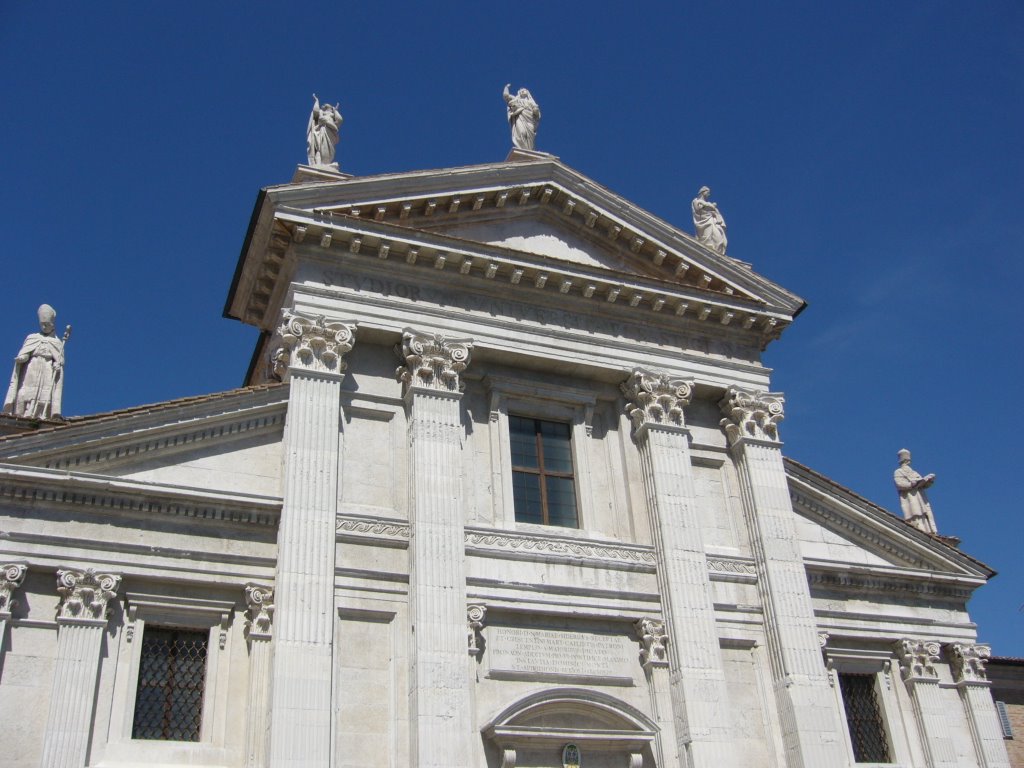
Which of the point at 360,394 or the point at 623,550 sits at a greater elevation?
the point at 360,394

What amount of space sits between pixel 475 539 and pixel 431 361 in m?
3.20

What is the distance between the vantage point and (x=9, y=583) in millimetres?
15133

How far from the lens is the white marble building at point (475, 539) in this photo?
1572cm

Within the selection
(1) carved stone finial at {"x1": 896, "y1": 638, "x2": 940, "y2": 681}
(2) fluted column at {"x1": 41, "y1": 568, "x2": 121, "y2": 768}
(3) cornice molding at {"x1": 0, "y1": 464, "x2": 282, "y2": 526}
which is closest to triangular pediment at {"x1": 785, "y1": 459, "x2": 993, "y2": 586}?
(1) carved stone finial at {"x1": 896, "y1": 638, "x2": 940, "y2": 681}

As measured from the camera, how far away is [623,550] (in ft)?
63.4

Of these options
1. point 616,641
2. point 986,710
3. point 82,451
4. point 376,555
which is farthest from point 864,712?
point 82,451

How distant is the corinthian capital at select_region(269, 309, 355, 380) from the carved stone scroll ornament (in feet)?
12.3

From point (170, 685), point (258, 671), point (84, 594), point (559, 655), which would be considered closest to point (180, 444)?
point (84, 594)

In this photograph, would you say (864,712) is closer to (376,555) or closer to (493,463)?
(493,463)

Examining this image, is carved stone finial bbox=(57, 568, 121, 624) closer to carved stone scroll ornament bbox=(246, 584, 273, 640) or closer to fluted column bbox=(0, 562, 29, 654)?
fluted column bbox=(0, 562, 29, 654)

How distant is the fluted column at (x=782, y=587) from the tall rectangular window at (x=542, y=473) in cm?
349

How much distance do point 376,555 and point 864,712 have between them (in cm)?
1029

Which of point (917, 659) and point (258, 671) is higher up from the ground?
point (917, 659)

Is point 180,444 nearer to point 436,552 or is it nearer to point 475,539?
point 436,552
